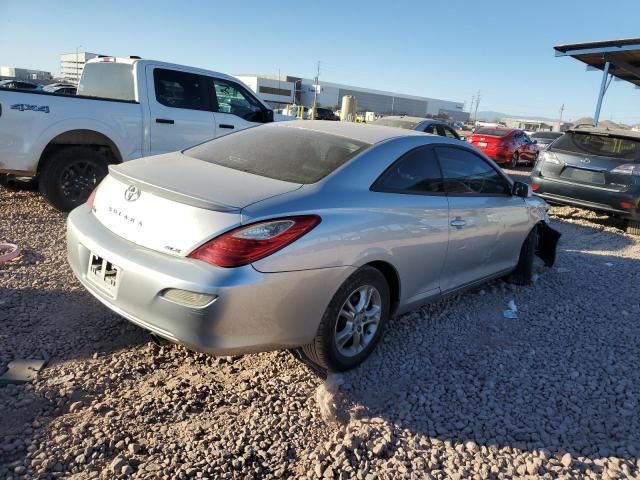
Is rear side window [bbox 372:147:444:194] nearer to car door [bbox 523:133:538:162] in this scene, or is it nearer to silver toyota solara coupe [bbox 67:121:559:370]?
silver toyota solara coupe [bbox 67:121:559:370]

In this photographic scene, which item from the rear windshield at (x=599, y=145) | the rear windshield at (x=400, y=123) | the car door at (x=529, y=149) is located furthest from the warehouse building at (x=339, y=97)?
the rear windshield at (x=599, y=145)

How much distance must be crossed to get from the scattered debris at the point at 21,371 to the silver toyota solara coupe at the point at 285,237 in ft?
1.79

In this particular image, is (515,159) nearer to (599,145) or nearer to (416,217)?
(599,145)

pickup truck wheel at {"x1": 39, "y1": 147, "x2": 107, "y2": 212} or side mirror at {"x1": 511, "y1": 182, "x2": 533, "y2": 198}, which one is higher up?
side mirror at {"x1": 511, "y1": 182, "x2": 533, "y2": 198}

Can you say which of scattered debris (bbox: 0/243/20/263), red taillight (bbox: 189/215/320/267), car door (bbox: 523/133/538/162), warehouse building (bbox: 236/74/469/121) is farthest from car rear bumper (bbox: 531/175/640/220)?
warehouse building (bbox: 236/74/469/121)

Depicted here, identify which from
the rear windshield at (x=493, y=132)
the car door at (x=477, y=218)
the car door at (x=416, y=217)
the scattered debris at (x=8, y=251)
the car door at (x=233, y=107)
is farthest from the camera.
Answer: the rear windshield at (x=493, y=132)

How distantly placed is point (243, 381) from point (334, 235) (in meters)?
A: 1.05

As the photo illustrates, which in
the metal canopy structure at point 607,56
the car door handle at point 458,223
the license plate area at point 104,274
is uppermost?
the metal canopy structure at point 607,56

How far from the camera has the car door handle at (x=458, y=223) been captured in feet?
12.6

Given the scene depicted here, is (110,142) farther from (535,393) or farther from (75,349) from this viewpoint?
(535,393)

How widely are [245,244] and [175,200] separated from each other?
1.64 feet

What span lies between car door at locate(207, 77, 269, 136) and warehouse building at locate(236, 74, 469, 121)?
7802cm

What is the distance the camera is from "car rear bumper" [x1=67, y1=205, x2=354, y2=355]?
250 centimetres

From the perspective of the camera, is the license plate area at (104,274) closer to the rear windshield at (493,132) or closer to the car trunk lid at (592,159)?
the car trunk lid at (592,159)
